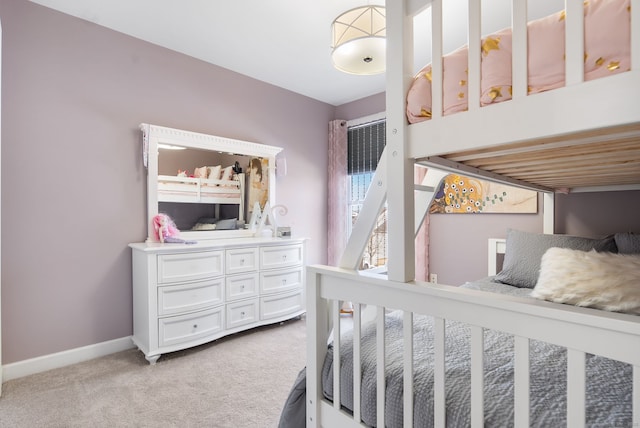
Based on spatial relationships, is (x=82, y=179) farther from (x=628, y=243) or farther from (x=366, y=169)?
(x=628, y=243)

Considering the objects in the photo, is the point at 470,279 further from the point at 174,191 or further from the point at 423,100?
the point at 174,191

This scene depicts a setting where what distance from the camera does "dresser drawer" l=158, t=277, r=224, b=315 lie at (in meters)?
2.24

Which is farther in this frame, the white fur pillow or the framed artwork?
the framed artwork

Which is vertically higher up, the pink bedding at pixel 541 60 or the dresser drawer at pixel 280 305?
the pink bedding at pixel 541 60

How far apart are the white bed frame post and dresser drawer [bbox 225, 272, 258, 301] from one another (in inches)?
76.5

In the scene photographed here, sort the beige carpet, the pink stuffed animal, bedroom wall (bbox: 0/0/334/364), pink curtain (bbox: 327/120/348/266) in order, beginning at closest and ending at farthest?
the beige carpet < bedroom wall (bbox: 0/0/334/364) < the pink stuffed animal < pink curtain (bbox: 327/120/348/266)

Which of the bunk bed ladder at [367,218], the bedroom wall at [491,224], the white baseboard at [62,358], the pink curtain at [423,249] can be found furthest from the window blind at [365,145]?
the white baseboard at [62,358]

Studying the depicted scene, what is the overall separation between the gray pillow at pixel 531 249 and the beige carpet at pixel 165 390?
5.02 feet

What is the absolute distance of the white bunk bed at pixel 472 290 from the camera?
0.60m

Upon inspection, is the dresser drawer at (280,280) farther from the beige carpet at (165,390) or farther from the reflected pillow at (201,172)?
the reflected pillow at (201,172)

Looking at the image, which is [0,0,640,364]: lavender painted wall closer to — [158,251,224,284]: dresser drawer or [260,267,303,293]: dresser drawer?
[158,251,224,284]: dresser drawer

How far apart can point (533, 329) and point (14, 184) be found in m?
2.79

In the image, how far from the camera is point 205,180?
2.88m

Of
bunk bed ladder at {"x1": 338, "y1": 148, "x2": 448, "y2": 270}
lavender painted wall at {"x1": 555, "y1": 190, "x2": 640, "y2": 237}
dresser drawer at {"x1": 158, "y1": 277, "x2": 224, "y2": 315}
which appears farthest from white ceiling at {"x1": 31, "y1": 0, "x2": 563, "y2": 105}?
dresser drawer at {"x1": 158, "y1": 277, "x2": 224, "y2": 315}
